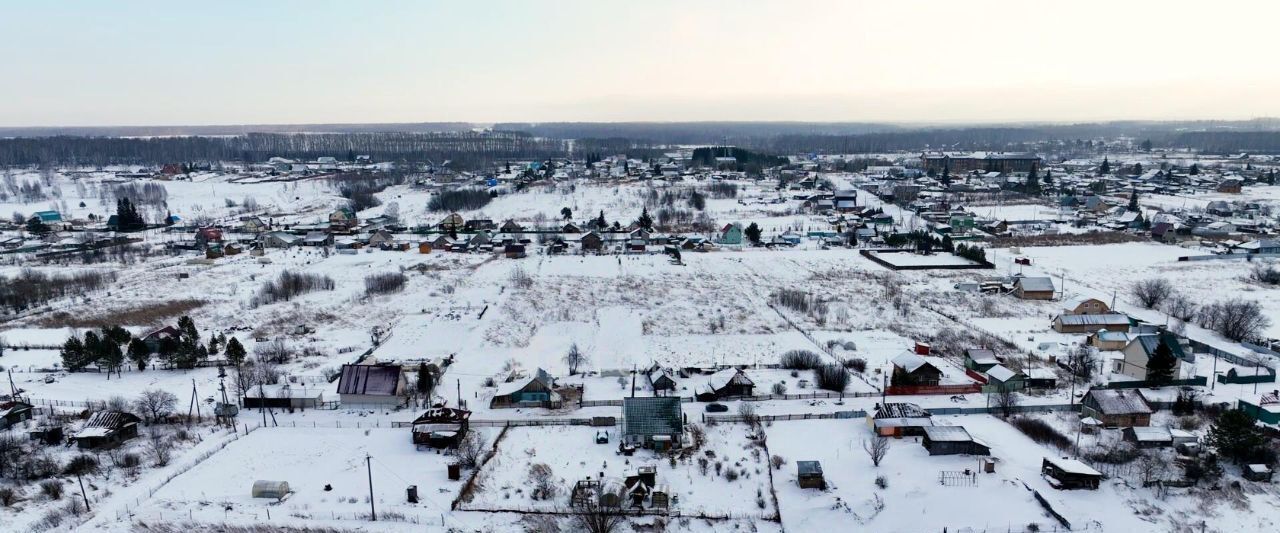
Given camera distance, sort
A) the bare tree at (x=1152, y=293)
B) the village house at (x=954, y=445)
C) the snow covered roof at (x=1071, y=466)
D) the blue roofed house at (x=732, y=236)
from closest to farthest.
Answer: the snow covered roof at (x=1071, y=466) → the village house at (x=954, y=445) → the bare tree at (x=1152, y=293) → the blue roofed house at (x=732, y=236)

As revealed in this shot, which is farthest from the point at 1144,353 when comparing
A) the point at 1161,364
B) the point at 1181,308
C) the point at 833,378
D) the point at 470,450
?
the point at 470,450

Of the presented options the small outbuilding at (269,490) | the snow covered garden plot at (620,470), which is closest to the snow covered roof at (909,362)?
the snow covered garden plot at (620,470)

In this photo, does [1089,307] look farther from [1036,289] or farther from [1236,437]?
[1236,437]

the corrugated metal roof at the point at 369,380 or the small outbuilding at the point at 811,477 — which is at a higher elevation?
the corrugated metal roof at the point at 369,380

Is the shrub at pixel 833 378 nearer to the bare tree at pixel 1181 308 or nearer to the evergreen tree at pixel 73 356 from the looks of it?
the bare tree at pixel 1181 308

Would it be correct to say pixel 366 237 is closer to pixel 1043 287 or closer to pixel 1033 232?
pixel 1043 287

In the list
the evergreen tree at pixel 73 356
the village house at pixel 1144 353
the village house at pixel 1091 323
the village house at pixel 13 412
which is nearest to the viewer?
the village house at pixel 13 412
